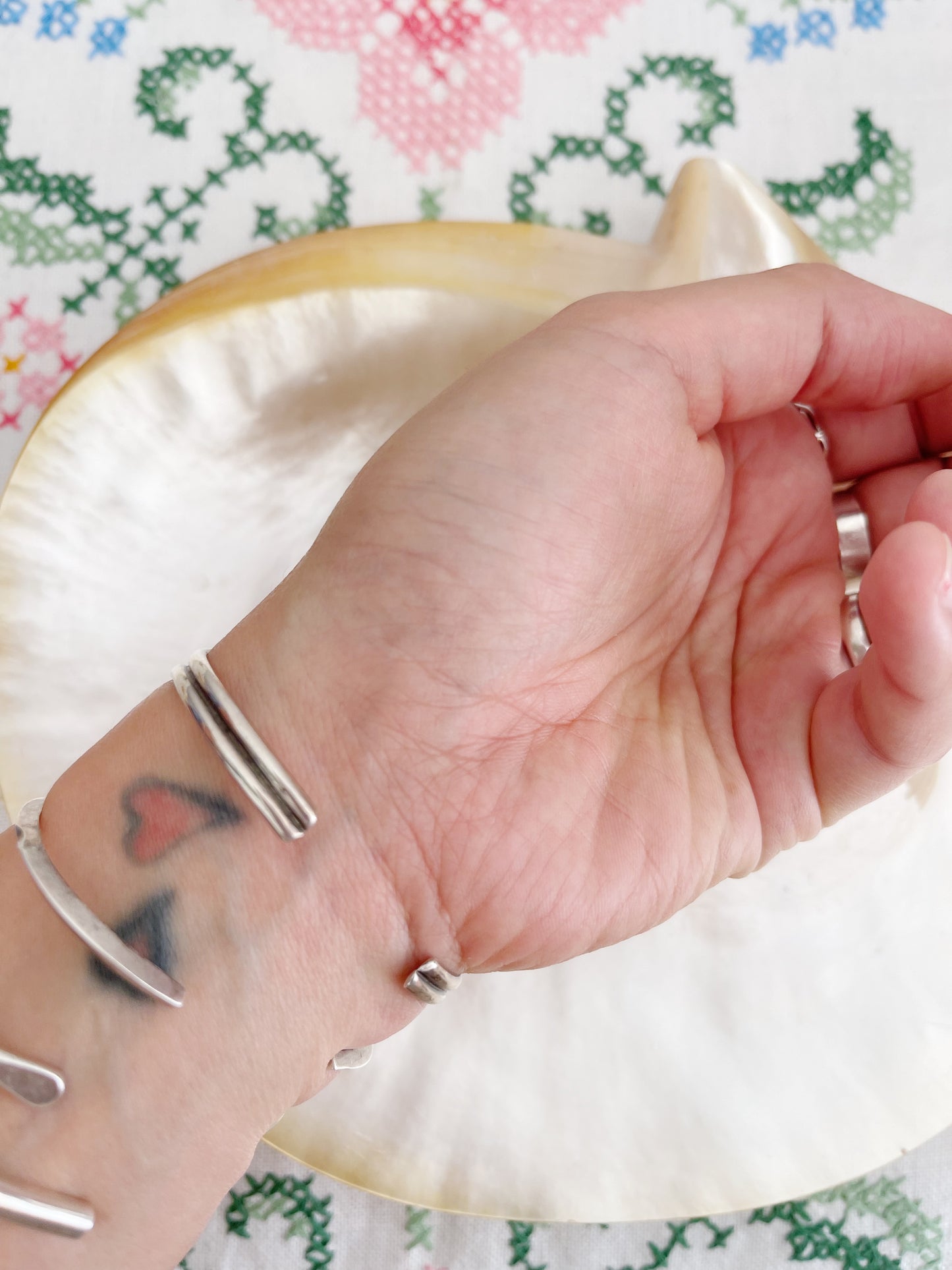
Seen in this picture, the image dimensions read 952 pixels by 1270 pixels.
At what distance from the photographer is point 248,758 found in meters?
0.34

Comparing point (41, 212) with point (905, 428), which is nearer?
point (905, 428)

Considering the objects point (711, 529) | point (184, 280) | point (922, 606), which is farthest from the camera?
point (184, 280)

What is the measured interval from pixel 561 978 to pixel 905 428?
0.94 feet

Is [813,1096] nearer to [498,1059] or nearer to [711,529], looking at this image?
[498,1059]

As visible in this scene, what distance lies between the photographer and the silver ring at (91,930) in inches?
12.9

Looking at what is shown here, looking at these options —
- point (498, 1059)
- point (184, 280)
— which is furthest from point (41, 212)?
point (498, 1059)

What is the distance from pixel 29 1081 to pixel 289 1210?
237 millimetres

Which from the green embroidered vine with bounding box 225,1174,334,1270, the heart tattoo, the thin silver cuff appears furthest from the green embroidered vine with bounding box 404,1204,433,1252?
the heart tattoo

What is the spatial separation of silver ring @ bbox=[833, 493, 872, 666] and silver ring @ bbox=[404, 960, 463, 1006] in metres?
0.19

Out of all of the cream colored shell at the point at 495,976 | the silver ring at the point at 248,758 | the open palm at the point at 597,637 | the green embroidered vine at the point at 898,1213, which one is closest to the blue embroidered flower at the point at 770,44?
the cream colored shell at the point at 495,976

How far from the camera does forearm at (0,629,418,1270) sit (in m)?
0.34

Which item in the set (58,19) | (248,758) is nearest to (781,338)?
(248,758)

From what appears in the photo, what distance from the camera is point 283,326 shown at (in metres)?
0.46

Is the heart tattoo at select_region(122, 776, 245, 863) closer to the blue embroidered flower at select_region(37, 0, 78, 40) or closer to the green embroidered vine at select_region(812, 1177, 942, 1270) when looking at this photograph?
the green embroidered vine at select_region(812, 1177, 942, 1270)
